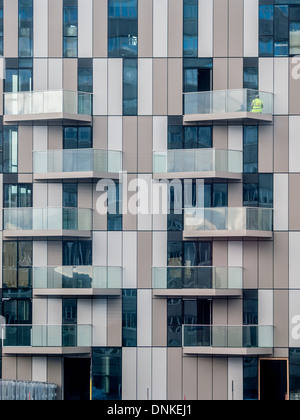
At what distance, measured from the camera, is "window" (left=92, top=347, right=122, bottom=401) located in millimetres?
34469

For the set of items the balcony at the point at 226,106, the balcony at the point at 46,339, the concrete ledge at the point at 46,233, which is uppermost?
the balcony at the point at 226,106

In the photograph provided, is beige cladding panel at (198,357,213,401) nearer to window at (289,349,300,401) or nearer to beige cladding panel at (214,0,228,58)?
window at (289,349,300,401)

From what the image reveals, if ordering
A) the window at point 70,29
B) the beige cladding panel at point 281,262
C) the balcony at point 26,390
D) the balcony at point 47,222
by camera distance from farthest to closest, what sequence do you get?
the window at point 70,29, the beige cladding panel at point 281,262, the balcony at point 47,222, the balcony at point 26,390

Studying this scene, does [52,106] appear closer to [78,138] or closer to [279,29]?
[78,138]

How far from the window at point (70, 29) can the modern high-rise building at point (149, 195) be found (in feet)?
0.18

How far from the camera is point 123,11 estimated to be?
35.1m

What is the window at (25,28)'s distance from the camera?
35.3m

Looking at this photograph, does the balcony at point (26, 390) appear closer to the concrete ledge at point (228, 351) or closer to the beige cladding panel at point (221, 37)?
the concrete ledge at point (228, 351)

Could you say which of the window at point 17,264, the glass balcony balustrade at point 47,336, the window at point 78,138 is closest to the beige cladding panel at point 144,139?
the window at point 78,138

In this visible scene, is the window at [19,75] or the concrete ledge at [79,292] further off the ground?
the window at [19,75]

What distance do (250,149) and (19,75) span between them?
9565mm

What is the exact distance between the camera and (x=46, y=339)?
34094 mm

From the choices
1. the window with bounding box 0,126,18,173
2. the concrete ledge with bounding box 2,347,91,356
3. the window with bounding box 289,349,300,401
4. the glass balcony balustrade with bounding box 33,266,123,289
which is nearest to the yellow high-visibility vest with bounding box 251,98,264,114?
the glass balcony balustrade with bounding box 33,266,123,289

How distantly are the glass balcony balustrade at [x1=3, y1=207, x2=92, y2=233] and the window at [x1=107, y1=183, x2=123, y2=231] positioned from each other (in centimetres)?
78
